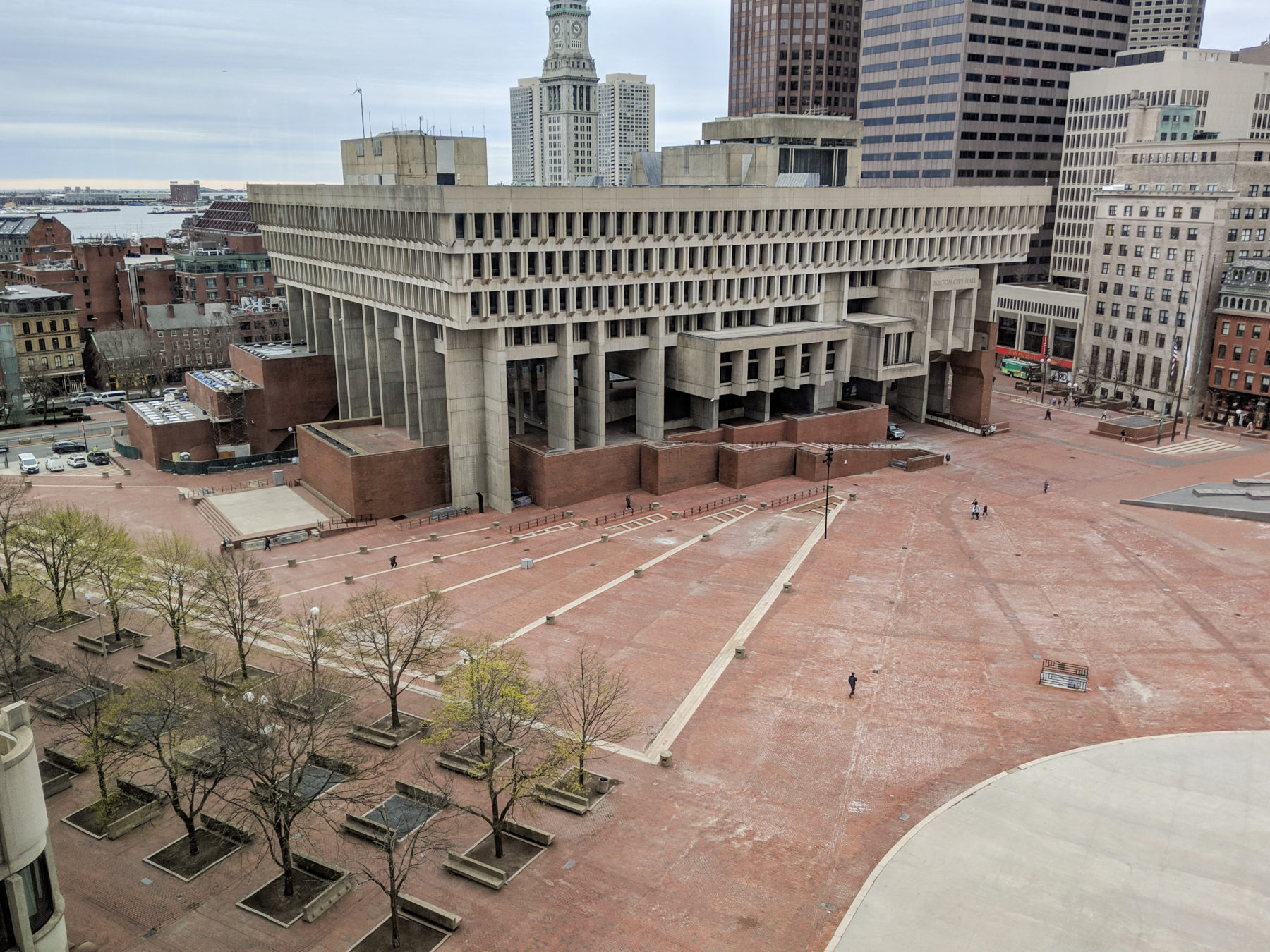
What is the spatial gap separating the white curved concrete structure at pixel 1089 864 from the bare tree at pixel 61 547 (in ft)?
142

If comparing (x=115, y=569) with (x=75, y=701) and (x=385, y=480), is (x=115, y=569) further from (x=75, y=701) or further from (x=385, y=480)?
(x=385, y=480)

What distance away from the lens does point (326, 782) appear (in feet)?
107

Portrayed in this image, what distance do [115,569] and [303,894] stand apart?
2606 cm

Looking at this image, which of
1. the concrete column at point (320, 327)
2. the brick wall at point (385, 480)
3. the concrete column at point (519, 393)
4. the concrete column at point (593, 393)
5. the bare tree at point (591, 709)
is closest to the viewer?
the bare tree at point (591, 709)

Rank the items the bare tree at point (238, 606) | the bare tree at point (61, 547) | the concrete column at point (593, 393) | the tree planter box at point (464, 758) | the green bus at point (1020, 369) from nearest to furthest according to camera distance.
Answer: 1. the tree planter box at point (464, 758)
2. the bare tree at point (238, 606)
3. the bare tree at point (61, 547)
4. the concrete column at point (593, 393)
5. the green bus at point (1020, 369)

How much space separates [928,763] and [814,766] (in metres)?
4.57

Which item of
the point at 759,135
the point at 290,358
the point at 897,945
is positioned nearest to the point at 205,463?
the point at 290,358

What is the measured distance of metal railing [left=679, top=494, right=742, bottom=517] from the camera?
73.6m

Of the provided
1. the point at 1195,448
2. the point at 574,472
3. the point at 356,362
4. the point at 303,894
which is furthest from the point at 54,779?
the point at 1195,448

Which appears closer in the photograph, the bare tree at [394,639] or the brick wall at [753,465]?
the bare tree at [394,639]

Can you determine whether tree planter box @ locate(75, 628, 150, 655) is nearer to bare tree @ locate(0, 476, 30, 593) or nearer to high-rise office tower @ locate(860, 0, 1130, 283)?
bare tree @ locate(0, 476, 30, 593)

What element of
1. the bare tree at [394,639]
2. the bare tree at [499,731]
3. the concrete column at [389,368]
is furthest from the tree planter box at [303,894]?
the concrete column at [389,368]

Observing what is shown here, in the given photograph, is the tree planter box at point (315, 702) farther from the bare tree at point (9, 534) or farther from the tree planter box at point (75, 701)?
the bare tree at point (9, 534)

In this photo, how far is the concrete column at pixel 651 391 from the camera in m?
80.9
